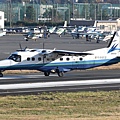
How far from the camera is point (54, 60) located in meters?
40.2

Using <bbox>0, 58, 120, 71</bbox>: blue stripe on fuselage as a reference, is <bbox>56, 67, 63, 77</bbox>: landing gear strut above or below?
below

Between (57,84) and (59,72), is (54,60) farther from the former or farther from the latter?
(57,84)

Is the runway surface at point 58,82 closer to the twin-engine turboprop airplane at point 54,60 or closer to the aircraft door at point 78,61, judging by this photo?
the twin-engine turboprop airplane at point 54,60

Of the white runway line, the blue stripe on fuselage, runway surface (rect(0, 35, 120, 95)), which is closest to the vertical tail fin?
the blue stripe on fuselage

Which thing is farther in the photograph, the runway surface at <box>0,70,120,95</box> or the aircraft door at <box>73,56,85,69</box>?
the aircraft door at <box>73,56,85,69</box>

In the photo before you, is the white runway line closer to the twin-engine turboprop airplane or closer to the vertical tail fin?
the twin-engine turboprop airplane

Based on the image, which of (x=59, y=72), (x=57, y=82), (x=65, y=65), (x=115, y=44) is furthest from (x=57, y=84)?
(x=115, y=44)

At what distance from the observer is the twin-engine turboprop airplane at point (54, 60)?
1549 inches

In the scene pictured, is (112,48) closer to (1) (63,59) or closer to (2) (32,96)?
(1) (63,59)

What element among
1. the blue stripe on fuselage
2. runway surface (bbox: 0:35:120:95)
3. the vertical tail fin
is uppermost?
the vertical tail fin

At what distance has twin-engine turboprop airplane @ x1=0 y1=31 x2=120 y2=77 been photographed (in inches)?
1549

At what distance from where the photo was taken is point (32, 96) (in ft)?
95.5

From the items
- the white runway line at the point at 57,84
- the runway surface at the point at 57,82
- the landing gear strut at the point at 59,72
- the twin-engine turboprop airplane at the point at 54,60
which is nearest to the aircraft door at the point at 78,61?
the twin-engine turboprop airplane at the point at 54,60

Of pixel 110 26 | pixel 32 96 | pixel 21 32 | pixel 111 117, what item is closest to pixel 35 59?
pixel 32 96
